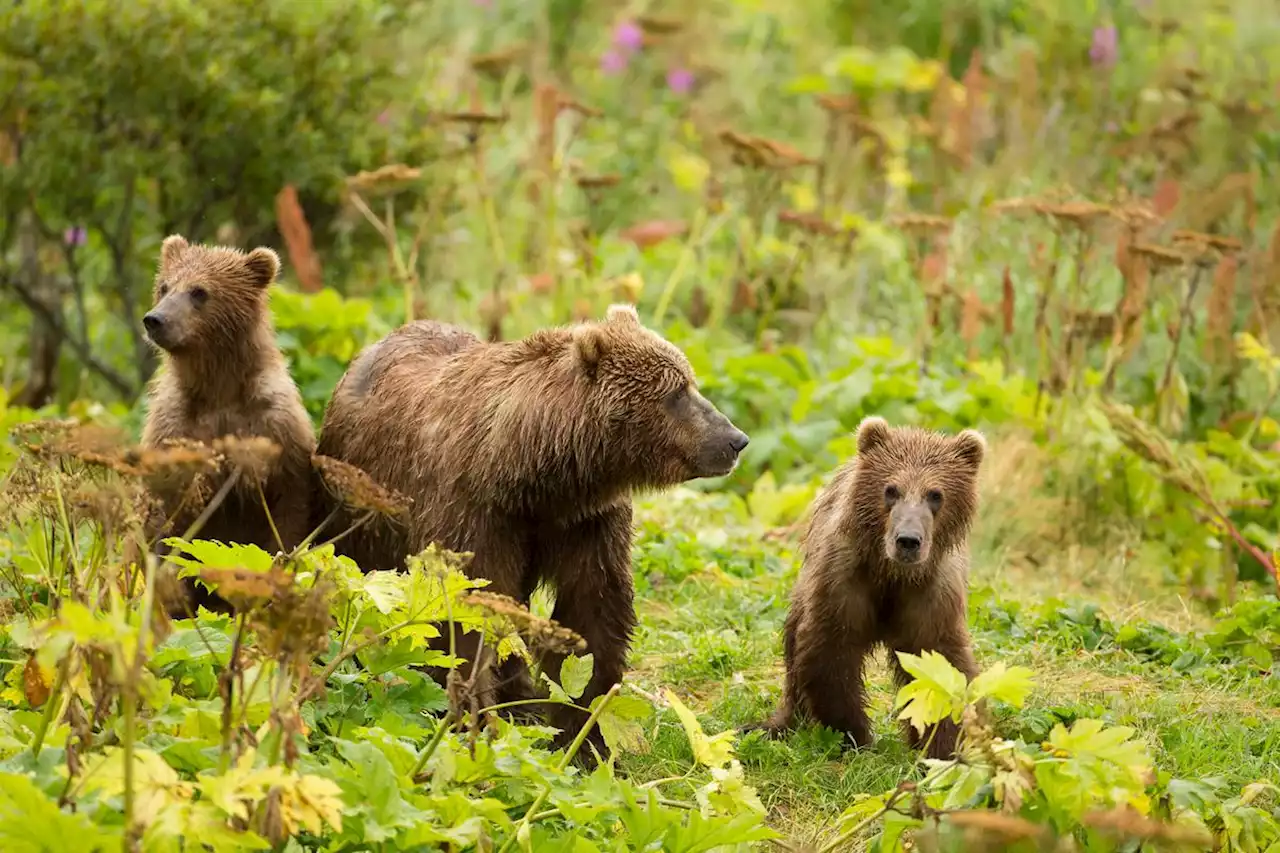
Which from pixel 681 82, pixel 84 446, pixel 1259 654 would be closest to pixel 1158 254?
pixel 1259 654

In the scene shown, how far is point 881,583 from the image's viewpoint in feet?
17.9

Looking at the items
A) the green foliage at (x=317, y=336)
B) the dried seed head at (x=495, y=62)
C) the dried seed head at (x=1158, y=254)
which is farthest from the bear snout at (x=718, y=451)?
the dried seed head at (x=495, y=62)

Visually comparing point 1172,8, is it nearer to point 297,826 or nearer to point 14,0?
point 14,0

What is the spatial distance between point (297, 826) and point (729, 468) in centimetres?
213

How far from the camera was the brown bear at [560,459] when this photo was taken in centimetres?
517

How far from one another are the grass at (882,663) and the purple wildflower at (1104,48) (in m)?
5.05

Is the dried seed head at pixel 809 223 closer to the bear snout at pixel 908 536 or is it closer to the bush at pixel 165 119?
the bush at pixel 165 119

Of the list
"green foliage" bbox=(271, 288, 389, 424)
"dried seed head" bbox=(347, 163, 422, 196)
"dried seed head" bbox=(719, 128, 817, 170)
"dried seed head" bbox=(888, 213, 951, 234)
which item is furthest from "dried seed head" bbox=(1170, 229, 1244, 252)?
"green foliage" bbox=(271, 288, 389, 424)

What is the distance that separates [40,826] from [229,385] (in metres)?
2.78

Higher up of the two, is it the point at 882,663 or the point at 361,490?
the point at 361,490

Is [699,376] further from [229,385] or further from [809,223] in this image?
[229,385]

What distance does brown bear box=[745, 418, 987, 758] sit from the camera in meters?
5.41

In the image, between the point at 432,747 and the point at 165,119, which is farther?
the point at 165,119

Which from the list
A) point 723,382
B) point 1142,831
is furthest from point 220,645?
point 723,382
